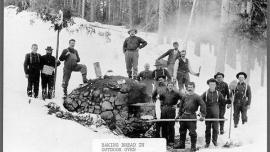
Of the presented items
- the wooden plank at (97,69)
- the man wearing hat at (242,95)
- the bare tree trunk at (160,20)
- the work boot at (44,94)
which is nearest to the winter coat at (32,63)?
the work boot at (44,94)

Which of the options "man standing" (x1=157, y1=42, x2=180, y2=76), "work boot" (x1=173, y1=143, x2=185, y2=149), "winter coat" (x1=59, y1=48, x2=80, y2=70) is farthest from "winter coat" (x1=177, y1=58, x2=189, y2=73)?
"winter coat" (x1=59, y1=48, x2=80, y2=70)

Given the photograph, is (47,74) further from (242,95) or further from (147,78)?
(242,95)

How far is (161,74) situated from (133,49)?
56 centimetres

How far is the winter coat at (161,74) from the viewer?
7859 millimetres

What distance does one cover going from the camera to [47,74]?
7.86m

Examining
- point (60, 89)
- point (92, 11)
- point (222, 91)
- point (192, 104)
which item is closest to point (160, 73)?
point (192, 104)

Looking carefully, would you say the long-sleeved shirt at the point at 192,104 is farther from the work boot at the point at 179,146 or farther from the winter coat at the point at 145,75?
the winter coat at the point at 145,75

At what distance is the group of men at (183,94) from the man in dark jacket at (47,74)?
3.64 ft

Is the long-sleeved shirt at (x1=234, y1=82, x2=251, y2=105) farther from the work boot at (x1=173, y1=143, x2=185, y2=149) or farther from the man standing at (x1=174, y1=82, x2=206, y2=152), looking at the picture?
the work boot at (x1=173, y1=143, x2=185, y2=149)

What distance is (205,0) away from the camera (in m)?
8.02

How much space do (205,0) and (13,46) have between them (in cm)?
291

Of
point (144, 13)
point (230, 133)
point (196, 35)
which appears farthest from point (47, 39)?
point (230, 133)

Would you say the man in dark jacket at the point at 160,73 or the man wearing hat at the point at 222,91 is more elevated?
the man in dark jacket at the point at 160,73

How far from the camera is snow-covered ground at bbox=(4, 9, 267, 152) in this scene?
24.0 feet
